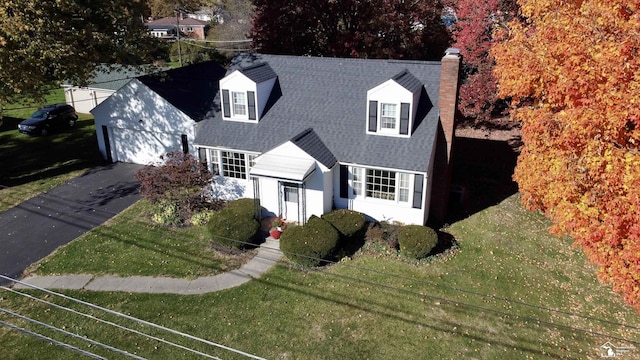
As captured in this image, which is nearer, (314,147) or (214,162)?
(314,147)

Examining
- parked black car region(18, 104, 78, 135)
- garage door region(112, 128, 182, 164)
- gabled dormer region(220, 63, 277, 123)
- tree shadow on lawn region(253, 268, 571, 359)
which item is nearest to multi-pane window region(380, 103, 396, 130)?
gabled dormer region(220, 63, 277, 123)

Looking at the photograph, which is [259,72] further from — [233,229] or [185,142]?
[233,229]

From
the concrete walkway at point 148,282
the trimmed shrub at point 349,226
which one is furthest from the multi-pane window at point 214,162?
the concrete walkway at point 148,282

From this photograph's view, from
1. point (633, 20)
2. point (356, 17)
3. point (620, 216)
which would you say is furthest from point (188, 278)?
point (356, 17)

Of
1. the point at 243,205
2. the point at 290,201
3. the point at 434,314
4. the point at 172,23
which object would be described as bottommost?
the point at 434,314

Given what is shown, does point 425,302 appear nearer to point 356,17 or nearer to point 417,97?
point 417,97

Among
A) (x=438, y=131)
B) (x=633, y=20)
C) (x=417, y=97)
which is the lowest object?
(x=438, y=131)

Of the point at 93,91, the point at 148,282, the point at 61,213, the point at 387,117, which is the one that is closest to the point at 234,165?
the point at 148,282
